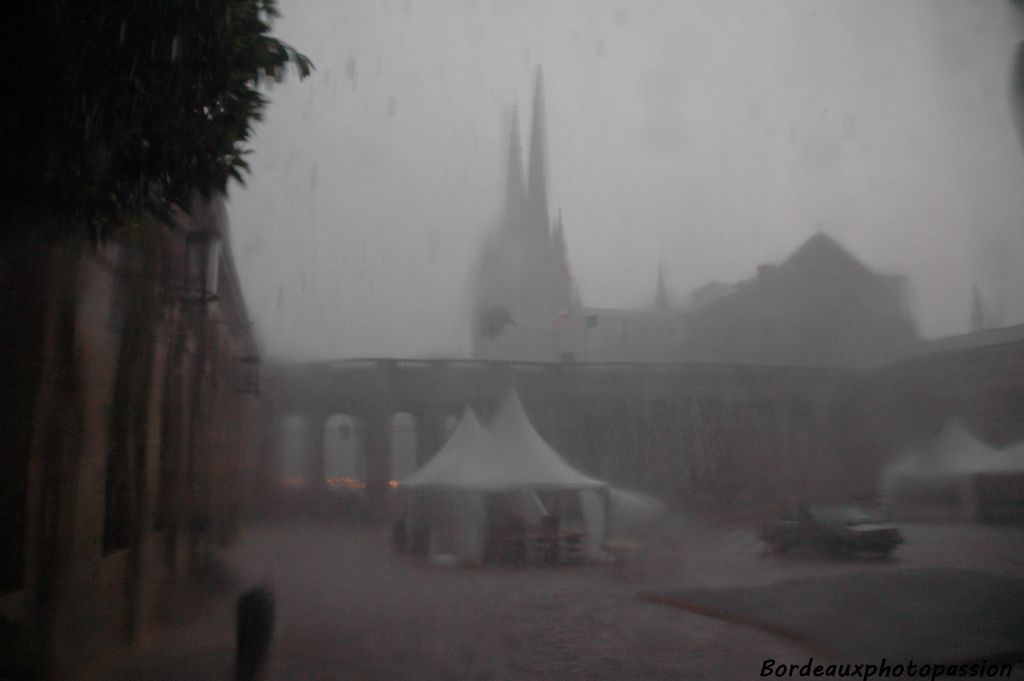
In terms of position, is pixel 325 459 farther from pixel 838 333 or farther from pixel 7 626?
pixel 7 626

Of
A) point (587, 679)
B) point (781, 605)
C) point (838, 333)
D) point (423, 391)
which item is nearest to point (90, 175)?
point (587, 679)

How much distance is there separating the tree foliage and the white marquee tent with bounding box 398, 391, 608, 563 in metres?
9.83

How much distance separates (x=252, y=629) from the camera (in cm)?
467

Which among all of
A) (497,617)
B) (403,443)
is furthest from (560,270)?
(497,617)

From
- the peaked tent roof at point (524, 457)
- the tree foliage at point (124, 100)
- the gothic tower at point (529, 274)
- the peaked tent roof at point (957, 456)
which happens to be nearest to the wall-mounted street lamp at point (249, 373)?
the peaked tent roof at point (524, 457)

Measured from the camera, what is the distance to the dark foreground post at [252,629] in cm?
463

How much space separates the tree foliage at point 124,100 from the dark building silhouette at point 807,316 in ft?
37.4

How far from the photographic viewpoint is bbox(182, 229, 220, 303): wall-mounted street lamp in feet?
23.4

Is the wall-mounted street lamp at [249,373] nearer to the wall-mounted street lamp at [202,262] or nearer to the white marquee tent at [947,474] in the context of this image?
the wall-mounted street lamp at [202,262]

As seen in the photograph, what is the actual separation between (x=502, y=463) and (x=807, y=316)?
10.4 m

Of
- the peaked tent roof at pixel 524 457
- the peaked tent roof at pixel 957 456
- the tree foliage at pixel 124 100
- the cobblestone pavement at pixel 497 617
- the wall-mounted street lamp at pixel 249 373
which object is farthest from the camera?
the peaked tent roof at pixel 524 457

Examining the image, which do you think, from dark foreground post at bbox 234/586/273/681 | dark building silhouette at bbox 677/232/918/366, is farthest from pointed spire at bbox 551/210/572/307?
dark foreground post at bbox 234/586/273/681

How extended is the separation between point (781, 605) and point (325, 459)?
43.2 ft

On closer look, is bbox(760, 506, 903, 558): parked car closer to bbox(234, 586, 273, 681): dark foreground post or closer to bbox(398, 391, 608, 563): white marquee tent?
bbox(398, 391, 608, 563): white marquee tent
